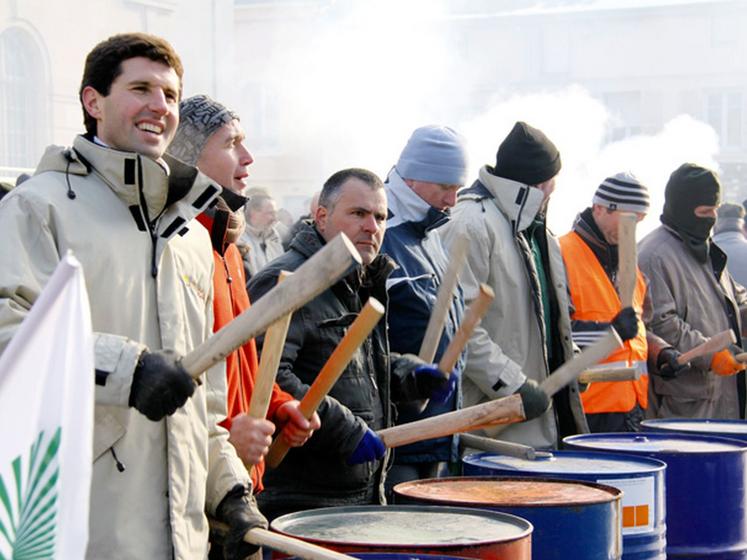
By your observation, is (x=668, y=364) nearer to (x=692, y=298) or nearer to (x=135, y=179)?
(x=692, y=298)

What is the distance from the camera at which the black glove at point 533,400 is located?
4254 mm

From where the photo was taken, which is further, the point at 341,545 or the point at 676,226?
the point at 676,226

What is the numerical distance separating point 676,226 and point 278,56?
64.9 ft

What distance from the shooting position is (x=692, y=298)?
269 inches

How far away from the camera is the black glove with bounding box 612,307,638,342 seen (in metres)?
5.39

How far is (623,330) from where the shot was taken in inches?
215

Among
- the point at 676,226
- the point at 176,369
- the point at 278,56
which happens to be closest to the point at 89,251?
the point at 176,369

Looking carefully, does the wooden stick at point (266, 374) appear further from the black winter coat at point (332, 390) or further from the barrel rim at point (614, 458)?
the barrel rim at point (614, 458)

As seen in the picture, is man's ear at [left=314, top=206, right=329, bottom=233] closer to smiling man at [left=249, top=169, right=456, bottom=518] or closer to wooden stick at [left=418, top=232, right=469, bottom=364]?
smiling man at [left=249, top=169, right=456, bottom=518]

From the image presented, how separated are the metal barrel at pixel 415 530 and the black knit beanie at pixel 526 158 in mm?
2213

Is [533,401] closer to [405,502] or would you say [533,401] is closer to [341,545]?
[405,502]

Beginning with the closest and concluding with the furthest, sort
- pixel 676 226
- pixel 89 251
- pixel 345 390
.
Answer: pixel 89 251, pixel 345 390, pixel 676 226

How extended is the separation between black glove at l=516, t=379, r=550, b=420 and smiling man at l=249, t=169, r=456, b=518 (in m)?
0.25

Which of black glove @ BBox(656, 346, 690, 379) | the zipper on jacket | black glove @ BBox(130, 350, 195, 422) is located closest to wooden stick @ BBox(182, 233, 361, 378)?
black glove @ BBox(130, 350, 195, 422)
